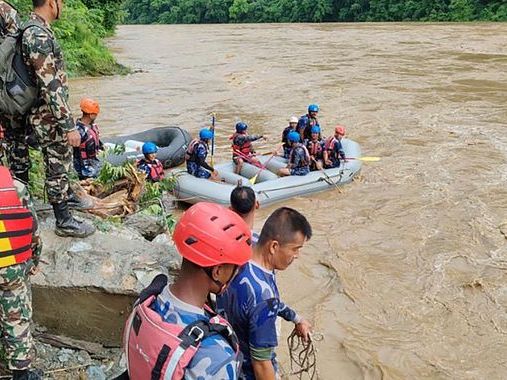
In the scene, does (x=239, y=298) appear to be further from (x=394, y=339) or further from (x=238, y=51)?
(x=238, y=51)

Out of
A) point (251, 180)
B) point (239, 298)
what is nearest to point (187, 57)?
point (251, 180)

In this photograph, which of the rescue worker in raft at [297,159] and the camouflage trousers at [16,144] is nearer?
the camouflage trousers at [16,144]

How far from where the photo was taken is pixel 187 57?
2531 cm

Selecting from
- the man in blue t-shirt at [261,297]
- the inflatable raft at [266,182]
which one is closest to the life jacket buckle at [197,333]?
the man in blue t-shirt at [261,297]

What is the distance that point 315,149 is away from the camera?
875 centimetres

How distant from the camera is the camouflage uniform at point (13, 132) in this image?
3291 millimetres

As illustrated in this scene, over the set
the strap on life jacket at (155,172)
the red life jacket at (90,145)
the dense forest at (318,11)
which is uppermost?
the red life jacket at (90,145)

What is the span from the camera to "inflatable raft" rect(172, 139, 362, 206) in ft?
24.9

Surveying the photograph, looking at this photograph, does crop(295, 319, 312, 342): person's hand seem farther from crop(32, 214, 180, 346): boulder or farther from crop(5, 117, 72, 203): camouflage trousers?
crop(5, 117, 72, 203): camouflage trousers

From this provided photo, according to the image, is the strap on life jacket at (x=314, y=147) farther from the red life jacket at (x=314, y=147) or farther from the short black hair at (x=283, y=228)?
the short black hair at (x=283, y=228)

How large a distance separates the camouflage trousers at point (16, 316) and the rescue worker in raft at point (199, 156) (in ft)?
17.5

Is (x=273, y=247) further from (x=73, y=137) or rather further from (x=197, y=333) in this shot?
(x=73, y=137)

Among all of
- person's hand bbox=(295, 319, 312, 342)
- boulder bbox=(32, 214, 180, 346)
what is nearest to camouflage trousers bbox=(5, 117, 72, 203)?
boulder bbox=(32, 214, 180, 346)

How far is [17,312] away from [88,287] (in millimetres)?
759
